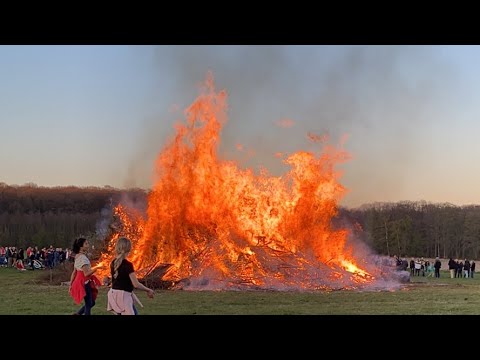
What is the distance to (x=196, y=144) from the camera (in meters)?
18.1

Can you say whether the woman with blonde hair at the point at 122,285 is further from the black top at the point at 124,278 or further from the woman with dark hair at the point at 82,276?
the woman with dark hair at the point at 82,276

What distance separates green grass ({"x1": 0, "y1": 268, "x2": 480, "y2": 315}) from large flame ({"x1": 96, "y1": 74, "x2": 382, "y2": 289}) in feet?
2.86

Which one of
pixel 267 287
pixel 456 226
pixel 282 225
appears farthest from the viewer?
pixel 456 226

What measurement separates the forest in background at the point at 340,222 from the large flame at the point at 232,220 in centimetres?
131

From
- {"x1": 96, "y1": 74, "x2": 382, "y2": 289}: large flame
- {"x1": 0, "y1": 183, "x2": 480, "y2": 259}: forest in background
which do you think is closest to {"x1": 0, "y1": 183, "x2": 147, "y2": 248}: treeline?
{"x1": 0, "y1": 183, "x2": 480, "y2": 259}: forest in background

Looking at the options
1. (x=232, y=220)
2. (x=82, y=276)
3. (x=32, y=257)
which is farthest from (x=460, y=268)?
(x=82, y=276)

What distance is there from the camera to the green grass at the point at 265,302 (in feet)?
45.2

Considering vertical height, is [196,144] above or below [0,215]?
above

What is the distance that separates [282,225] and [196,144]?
3335 millimetres

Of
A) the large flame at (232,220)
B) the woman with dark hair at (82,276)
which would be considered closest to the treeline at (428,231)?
the large flame at (232,220)

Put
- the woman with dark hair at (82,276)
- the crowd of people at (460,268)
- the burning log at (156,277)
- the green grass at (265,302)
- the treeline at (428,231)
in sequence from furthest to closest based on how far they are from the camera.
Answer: the treeline at (428,231) → the crowd of people at (460,268) → the burning log at (156,277) → the green grass at (265,302) → the woman with dark hair at (82,276)

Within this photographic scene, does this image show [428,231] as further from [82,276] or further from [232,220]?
[82,276]
